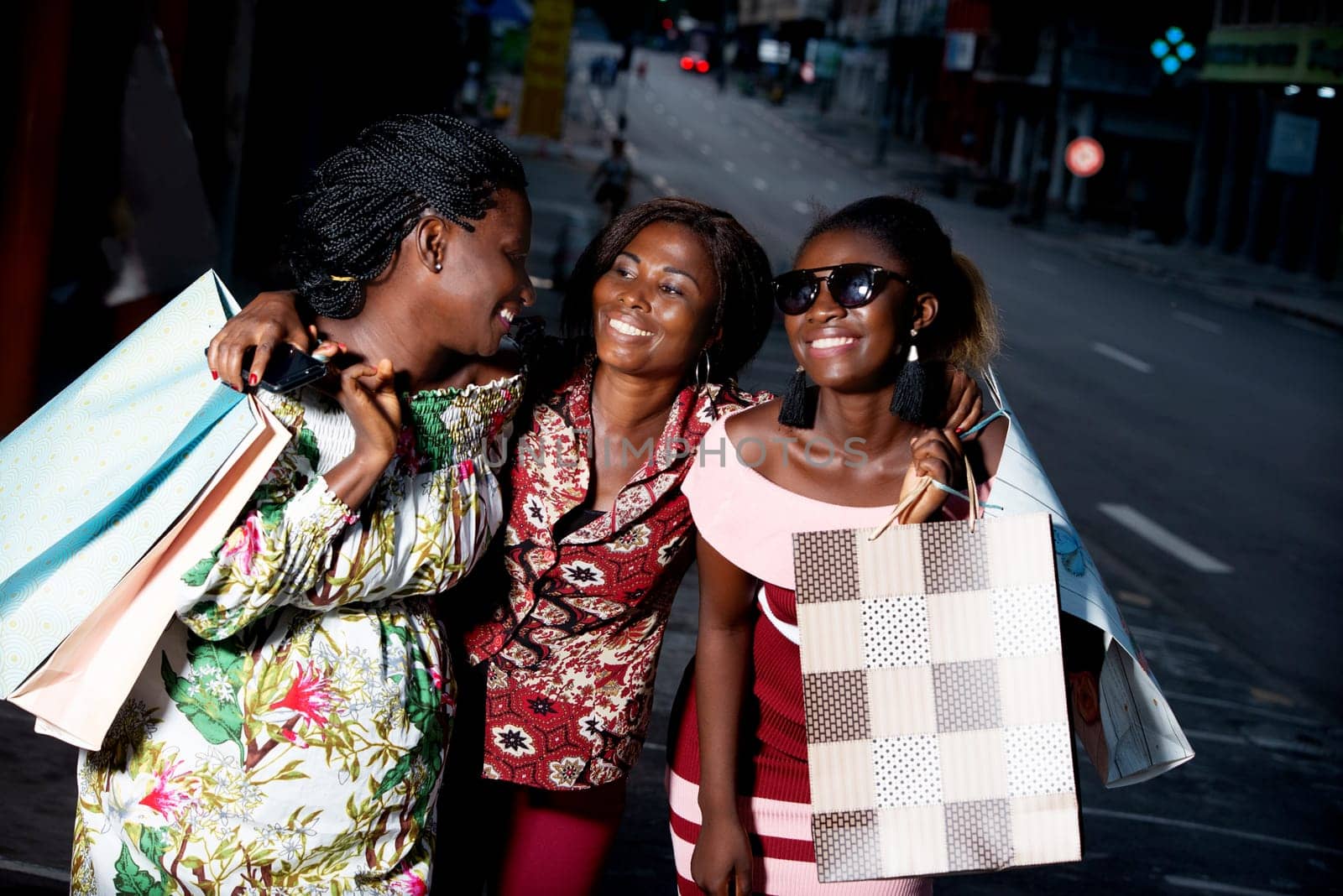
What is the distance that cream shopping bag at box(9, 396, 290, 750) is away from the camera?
2.12 m

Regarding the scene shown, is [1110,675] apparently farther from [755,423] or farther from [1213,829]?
[1213,829]

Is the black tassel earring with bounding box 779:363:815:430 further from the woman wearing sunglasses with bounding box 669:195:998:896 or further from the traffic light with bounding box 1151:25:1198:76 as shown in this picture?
the traffic light with bounding box 1151:25:1198:76

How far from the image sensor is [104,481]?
2145 millimetres

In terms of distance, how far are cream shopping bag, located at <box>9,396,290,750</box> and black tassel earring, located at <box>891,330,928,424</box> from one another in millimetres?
1054

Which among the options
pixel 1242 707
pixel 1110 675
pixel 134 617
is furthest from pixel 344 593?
pixel 1242 707

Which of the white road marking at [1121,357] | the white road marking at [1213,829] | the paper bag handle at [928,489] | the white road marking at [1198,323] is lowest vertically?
the white road marking at [1213,829]

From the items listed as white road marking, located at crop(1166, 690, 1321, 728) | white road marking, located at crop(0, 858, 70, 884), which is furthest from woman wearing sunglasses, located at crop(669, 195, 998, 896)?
white road marking, located at crop(1166, 690, 1321, 728)

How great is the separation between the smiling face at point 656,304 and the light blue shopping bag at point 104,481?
85 cm

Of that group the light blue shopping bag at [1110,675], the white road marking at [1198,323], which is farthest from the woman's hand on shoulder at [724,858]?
the white road marking at [1198,323]

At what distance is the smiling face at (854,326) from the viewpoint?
246cm

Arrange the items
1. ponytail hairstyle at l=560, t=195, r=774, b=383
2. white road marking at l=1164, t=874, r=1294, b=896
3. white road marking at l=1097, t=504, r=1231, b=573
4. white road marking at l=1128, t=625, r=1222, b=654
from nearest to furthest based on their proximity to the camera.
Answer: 1. ponytail hairstyle at l=560, t=195, r=774, b=383
2. white road marking at l=1164, t=874, r=1294, b=896
3. white road marking at l=1128, t=625, r=1222, b=654
4. white road marking at l=1097, t=504, r=1231, b=573

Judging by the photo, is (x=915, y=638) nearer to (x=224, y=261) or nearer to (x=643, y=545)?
(x=643, y=545)

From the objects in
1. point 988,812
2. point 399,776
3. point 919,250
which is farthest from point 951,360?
point 399,776

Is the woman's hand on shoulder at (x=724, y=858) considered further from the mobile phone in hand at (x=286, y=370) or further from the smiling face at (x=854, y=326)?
the mobile phone in hand at (x=286, y=370)
